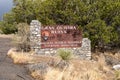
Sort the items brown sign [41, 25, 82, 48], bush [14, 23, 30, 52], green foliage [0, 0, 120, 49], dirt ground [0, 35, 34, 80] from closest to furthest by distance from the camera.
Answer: dirt ground [0, 35, 34, 80] < bush [14, 23, 30, 52] < brown sign [41, 25, 82, 48] < green foliage [0, 0, 120, 49]

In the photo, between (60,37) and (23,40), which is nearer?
(23,40)

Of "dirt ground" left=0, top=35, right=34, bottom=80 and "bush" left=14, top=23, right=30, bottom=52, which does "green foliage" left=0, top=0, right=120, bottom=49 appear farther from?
"dirt ground" left=0, top=35, right=34, bottom=80

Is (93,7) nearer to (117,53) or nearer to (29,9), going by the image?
(117,53)

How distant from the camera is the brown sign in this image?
97.9 ft

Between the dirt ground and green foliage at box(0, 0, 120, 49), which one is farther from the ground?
green foliage at box(0, 0, 120, 49)

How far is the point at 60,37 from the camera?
3009cm

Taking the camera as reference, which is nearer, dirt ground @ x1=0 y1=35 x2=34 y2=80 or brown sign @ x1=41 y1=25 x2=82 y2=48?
dirt ground @ x1=0 y1=35 x2=34 y2=80

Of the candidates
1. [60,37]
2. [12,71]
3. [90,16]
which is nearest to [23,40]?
[60,37]

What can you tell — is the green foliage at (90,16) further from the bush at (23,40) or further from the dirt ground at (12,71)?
the dirt ground at (12,71)

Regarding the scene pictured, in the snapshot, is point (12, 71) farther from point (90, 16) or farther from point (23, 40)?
point (90, 16)

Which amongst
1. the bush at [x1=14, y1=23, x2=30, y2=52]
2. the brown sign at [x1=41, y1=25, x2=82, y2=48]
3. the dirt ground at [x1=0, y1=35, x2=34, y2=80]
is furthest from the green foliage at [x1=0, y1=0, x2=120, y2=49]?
the dirt ground at [x1=0, y1=35, x2=34, y2=80]

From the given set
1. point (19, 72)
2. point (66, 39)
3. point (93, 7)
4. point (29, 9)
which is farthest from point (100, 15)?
point (19, 72)

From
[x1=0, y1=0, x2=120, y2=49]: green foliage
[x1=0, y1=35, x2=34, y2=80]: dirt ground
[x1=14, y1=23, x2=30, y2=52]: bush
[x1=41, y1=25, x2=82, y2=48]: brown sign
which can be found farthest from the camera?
[x1=0, y1=0, x2=120, y2=49]: green foliage

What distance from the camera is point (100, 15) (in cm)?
3700
